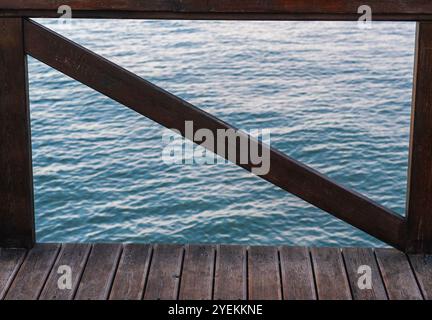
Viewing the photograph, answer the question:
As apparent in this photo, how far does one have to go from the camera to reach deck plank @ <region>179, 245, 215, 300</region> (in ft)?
13.4

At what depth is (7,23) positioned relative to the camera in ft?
13.7

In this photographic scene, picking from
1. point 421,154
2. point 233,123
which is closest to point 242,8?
point 421,154

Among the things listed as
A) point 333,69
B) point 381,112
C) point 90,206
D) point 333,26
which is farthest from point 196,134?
point 333,26

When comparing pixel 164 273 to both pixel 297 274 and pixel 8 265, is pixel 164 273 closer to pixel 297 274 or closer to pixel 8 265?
pixel 297 274

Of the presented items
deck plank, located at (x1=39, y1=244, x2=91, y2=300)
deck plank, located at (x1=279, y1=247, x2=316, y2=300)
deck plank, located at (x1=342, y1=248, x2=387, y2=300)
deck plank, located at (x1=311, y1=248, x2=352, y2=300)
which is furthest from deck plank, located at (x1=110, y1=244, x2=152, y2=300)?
deck plank, located at (x1=342, y1=248, x2=387, y2=300)

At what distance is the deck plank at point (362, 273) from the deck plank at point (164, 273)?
920 millimetres

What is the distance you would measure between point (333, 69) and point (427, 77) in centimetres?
2042

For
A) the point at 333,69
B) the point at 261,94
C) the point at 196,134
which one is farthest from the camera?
the point at 333,69

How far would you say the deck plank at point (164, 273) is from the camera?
408 cm

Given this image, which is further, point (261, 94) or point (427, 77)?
point (261, 94)

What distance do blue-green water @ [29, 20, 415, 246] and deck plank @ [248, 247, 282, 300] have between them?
9027mm

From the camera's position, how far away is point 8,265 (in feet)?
14.4

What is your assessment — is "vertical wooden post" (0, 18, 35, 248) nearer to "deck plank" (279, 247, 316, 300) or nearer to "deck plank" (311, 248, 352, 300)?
"deck plank" (279, 247, 316, 300)
